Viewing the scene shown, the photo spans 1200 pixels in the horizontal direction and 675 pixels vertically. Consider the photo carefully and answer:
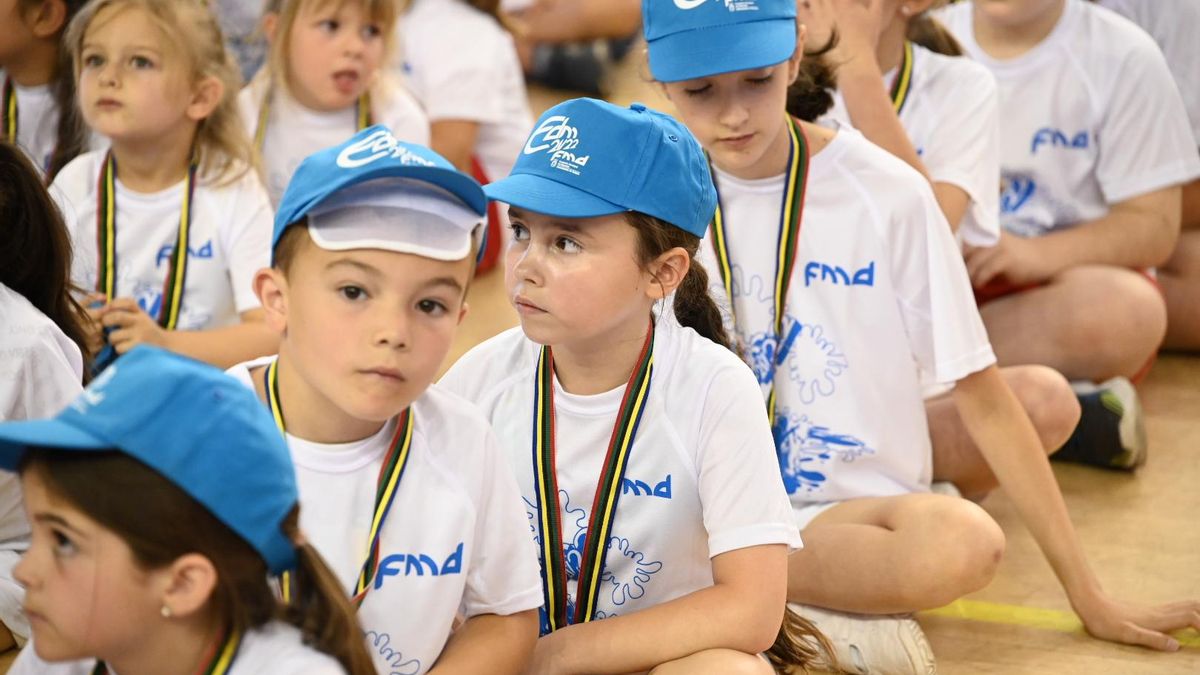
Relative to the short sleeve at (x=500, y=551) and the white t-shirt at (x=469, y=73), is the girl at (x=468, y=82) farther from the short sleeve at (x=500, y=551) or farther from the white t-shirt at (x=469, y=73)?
the short sleeve at (x=500, y=551)

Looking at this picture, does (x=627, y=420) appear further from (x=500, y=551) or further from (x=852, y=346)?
Result: (x=852, y=346)

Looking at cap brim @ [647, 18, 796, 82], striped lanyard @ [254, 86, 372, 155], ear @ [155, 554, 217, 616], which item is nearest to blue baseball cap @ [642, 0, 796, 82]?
cap brim @ [647, 18, 796, 82]

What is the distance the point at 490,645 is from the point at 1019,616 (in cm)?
130

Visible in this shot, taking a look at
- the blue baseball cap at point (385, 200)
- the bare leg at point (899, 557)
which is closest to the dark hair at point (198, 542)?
the blue baseball cap at point (385, 200)

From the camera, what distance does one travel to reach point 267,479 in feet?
4.87

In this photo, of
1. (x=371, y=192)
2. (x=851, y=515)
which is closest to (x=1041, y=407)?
(x=851, y=515)

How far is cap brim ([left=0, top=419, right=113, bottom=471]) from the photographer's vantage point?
1463 millimetres

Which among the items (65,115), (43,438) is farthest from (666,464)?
(65,115)

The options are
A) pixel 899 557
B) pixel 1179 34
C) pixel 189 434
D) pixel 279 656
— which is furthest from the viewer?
pixel 1179 34

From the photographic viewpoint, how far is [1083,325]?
11.6ft

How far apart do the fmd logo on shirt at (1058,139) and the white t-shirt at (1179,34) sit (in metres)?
0.54

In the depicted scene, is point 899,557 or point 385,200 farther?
point 899,557

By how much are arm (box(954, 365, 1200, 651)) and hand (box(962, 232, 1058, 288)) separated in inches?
36.6

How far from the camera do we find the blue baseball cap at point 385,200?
173 cm
